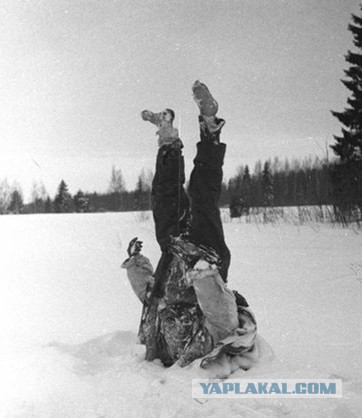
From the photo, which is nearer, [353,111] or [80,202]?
[353,111]

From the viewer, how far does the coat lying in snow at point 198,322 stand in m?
2.30

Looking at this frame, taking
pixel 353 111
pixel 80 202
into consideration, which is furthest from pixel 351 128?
pixel 80 202

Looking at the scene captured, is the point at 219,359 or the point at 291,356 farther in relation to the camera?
the point at 291,356

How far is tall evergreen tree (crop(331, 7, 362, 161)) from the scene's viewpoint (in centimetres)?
1560

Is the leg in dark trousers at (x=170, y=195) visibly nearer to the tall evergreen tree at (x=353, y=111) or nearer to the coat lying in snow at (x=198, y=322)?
the coat lying in snow at (x=198, y=322)

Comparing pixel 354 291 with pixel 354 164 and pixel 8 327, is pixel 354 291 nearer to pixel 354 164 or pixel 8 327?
pixel 8 327

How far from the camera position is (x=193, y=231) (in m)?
2.65

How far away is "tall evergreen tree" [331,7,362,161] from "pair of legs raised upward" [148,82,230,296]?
13944mm

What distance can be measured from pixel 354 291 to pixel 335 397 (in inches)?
121

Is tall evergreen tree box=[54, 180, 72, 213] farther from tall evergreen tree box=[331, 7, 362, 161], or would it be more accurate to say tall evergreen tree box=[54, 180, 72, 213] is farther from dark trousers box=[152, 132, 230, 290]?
dark trousers box=[152, 132, 230, 290]

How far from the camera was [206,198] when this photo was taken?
2.63 metres

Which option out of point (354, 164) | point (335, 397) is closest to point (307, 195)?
point (354, 164)

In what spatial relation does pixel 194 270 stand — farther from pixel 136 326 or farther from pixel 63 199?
pixel 63 199

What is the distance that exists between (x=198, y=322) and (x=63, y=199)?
4361 cm
